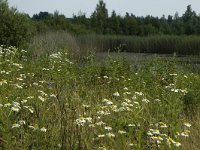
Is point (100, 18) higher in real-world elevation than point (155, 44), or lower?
higher

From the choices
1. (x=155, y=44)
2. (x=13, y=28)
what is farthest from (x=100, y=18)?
(x=13, y=28)

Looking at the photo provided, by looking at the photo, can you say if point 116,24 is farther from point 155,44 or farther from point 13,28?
point 13,28

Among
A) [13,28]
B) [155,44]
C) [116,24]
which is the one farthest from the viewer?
[116,24]

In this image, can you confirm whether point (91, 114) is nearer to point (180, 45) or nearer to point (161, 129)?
point (161, 129)

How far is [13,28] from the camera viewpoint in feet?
43.2

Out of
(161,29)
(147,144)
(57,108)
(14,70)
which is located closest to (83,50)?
(14,70)

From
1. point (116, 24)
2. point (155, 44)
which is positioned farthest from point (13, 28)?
point (116, 24)

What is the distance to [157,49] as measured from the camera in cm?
2502

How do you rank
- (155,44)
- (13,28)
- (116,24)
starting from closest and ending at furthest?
(13,28) → (155,44) → (116,24)

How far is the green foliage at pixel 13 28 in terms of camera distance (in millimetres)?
13078

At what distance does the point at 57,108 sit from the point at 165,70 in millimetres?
4169

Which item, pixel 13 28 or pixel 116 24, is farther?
pixel 116 24

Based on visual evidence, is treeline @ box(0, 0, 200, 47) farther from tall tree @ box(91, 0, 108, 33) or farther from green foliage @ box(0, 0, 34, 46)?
green foliage @ box(0, 0, 34, 46)

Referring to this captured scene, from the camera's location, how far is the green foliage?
13078 mm
